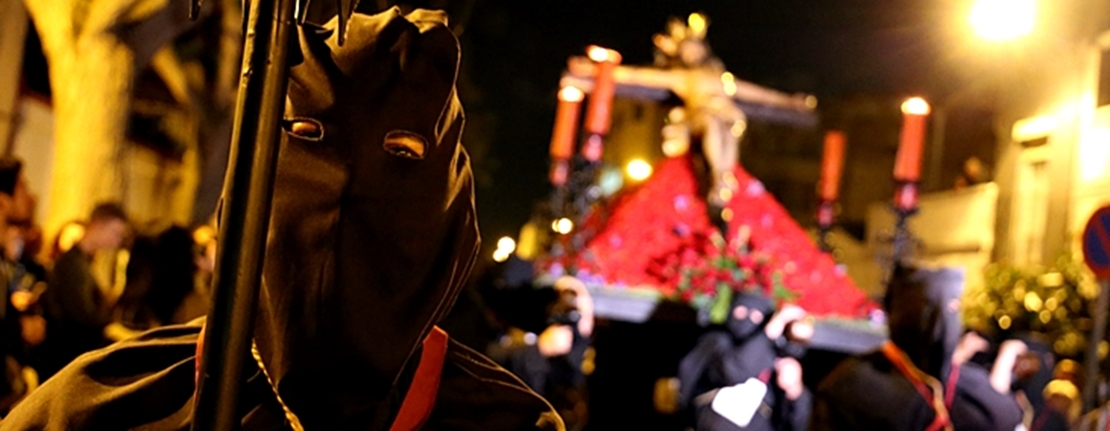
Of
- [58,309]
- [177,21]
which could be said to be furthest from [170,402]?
[177,21]

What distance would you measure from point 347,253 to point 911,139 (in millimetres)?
7263

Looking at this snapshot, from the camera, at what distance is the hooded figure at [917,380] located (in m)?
6.02

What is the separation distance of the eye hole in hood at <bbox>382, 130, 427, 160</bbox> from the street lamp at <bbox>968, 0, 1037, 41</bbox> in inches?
415

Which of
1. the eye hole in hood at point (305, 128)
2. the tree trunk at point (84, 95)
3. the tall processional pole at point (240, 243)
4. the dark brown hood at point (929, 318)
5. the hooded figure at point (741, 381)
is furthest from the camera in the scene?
the tree trunk at point (84, 95)

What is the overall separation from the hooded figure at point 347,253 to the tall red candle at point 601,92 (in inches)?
266

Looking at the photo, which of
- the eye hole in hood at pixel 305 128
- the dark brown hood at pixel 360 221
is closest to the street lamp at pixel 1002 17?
the dark brown hood at pixel 360 221

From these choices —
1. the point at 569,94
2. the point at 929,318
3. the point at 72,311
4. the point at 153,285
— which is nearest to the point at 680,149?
the point at 569,94

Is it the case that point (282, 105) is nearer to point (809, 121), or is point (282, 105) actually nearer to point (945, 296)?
point (945, 296)

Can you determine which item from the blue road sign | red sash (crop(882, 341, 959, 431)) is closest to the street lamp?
the blue road sign

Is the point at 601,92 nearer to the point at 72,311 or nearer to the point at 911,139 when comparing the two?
the point at 911,139

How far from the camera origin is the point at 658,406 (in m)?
8.79

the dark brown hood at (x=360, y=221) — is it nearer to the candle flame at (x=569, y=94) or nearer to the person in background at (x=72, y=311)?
the person in background at (x=72, y=311)

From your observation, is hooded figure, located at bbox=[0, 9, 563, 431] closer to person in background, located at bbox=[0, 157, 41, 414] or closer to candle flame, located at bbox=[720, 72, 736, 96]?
person in background, located at bbox=[0, 157, 41, 414]

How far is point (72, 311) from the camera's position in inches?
230
